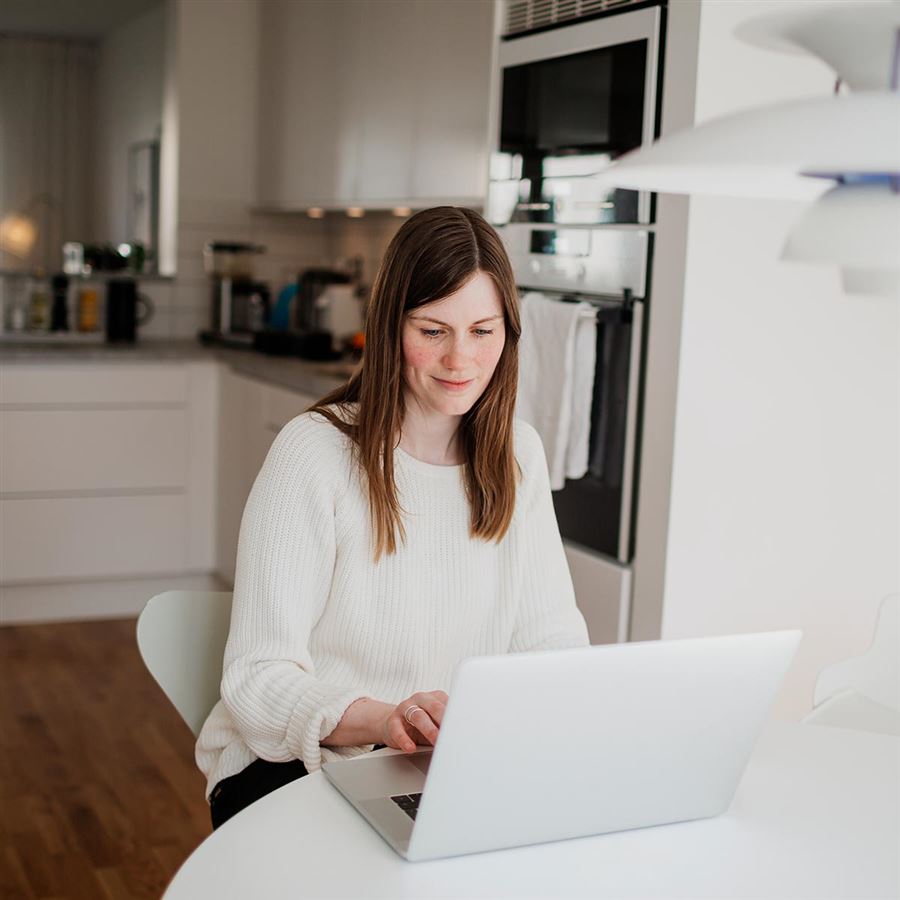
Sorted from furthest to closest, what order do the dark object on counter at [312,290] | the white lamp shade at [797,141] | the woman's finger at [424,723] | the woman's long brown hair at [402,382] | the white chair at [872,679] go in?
the dark object on counter at [312,290] < the white chair at [872,679] < the woman's long brown hair at [402,382] < the woman's finger at [424,723] < the white lamp shade at [797,141]

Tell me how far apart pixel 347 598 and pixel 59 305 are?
3.46 m

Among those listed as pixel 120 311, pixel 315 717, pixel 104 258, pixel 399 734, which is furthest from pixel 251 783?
pixel 104 258

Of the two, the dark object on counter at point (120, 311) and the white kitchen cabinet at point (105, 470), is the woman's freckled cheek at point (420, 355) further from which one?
the dark object on counter at point (120, 311)

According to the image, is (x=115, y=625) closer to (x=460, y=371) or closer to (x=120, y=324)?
(x=120, y=324)

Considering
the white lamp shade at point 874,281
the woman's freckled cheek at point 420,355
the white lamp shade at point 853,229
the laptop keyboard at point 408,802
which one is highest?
the white lamp shade at point 853,229

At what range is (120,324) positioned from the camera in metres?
4.67

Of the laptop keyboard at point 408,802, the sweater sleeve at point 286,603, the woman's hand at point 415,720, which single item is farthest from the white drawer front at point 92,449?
the laptop keyboard at point 408,802

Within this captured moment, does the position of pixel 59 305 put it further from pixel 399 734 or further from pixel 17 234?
pixel 399 734

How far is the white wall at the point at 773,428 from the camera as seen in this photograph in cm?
241

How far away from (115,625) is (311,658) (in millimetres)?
2844

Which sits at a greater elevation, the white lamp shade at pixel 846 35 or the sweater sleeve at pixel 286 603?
the white lamp shade at pixel 846 35

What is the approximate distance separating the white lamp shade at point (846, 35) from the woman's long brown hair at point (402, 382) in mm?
649

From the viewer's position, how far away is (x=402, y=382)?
5.26 feet

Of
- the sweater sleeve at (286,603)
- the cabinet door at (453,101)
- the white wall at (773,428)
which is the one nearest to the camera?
→ the sweater sleeve at (286,603)
